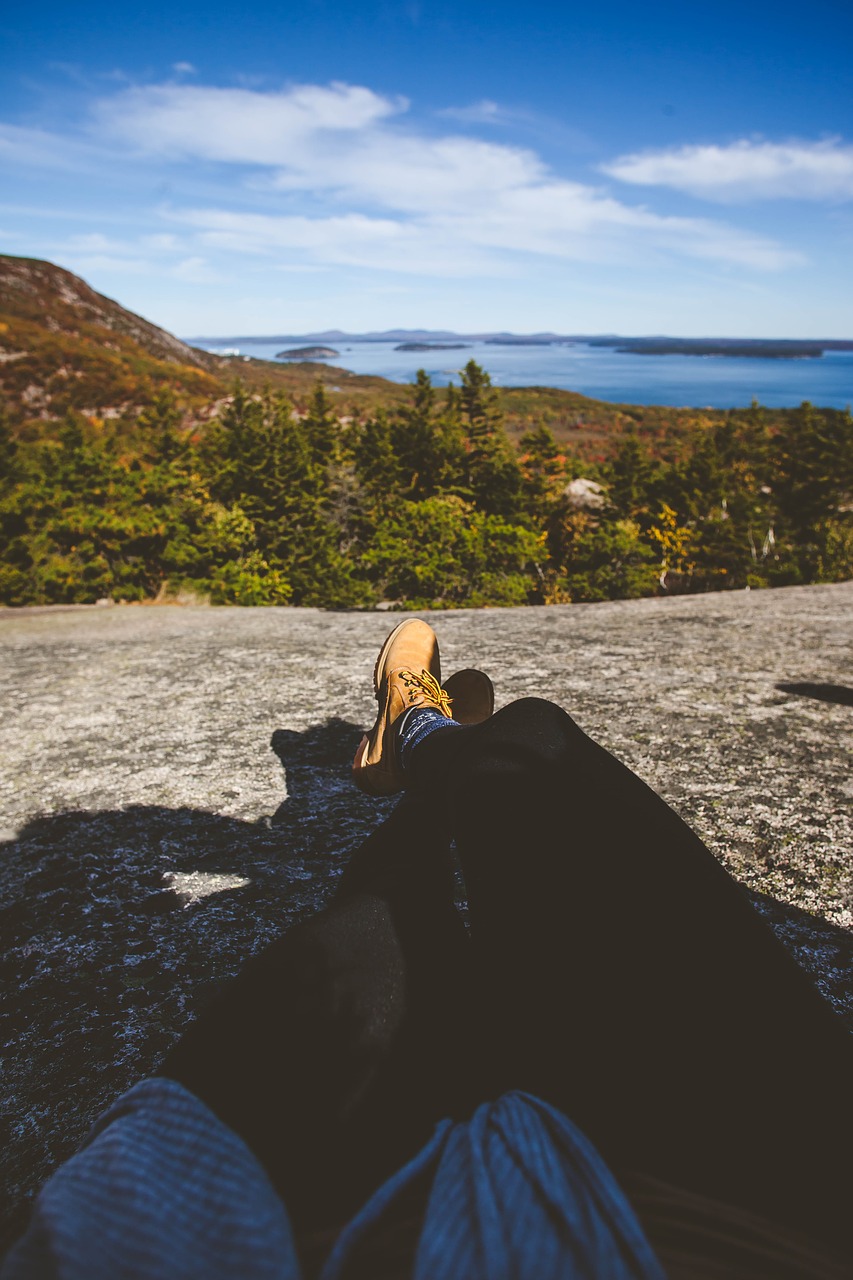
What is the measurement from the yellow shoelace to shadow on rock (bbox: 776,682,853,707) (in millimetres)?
2448

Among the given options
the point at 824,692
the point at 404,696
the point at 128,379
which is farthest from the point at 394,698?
the point at 128,379

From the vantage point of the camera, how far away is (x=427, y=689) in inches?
105

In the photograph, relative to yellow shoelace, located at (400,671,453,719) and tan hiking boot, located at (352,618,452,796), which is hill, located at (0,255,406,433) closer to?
tan hiking boot, located at (352,618,452,796)

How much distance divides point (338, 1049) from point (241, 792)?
200 cm

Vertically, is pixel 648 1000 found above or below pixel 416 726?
below

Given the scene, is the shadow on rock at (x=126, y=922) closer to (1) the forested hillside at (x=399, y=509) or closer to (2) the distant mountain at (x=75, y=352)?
(1) the forested hillside at (x=399, y=509)

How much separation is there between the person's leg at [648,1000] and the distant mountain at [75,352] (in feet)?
237

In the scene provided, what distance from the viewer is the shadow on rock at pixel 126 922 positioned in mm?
1509

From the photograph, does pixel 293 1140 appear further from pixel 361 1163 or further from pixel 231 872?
pixel 231 872

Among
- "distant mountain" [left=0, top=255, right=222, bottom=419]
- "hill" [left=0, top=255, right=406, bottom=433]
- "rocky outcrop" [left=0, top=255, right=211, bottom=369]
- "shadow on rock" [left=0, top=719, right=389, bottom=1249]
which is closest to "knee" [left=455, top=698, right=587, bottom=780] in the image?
"shadow on rock" [left=0, top=719, right=389, bottom=1249]

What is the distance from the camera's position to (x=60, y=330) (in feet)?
293

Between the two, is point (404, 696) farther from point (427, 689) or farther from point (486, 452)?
point (486, 452)

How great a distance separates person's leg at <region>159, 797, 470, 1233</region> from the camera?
946mm

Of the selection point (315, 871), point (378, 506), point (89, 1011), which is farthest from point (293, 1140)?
point (378, 506)
